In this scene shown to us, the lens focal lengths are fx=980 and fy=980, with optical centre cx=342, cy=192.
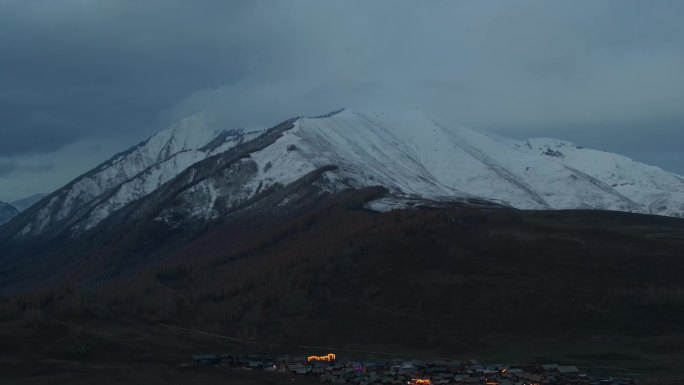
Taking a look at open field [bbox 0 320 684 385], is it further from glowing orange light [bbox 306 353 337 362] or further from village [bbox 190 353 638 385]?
glowing orange light [bbox 306 353 337 362]

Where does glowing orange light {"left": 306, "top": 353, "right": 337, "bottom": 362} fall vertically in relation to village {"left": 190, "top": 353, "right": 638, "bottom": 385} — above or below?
above

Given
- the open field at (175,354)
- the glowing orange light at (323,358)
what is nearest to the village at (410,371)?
the glowing orange light at (323,358)

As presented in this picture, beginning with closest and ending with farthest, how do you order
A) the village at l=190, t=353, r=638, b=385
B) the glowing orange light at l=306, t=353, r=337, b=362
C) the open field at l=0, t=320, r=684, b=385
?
the village at l=190, t=353, r=638, b=385
the open field at l=0, t=320, r=684, b=385
the glowing orange light at l=306, t=353, r=337, b=362

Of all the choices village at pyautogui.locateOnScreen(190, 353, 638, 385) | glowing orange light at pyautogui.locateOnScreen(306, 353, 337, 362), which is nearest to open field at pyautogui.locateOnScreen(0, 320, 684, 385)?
village at pyautogui.locateOnScreen(190, 353, 638, 385)

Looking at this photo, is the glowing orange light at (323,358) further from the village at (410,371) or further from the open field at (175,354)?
the open field at (175,354)

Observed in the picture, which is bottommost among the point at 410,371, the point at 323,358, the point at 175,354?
the point at 410,371

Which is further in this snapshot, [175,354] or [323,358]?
[175,354]

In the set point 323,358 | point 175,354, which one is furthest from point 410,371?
point 175,354

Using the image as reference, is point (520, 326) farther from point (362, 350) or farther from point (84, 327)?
point (84, 327)

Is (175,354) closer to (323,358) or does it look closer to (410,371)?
(323,358)
